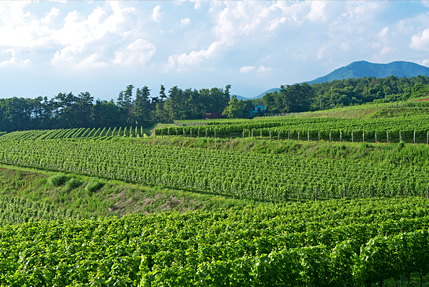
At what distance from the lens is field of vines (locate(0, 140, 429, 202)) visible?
2314cm

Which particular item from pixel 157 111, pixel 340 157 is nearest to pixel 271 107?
pixel 157 111

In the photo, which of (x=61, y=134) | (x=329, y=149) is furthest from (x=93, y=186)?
(x=61, y=134)

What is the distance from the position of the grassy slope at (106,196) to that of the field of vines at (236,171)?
1782 mm

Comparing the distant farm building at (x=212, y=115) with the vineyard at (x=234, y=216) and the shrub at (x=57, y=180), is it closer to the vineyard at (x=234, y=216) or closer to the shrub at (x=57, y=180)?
the vineyard at (x=234, y=216)

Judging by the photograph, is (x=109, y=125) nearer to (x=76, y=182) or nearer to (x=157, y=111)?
(x=157, y=111)

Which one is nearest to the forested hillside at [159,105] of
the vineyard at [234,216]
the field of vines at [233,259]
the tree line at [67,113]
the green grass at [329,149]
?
the tree line at [67,113]

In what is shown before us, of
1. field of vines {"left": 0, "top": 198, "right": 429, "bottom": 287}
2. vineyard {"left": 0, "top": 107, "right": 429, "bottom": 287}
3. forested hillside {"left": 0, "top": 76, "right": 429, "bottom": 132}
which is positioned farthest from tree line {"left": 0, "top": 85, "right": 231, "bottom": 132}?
field of vines {"left": 0, "top": 198, "right": 429, "bottom": 287}

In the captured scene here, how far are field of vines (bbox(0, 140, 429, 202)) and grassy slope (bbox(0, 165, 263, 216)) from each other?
1.78m

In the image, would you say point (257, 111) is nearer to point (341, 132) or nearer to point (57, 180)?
point (341, 132)

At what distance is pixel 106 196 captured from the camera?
27.3 m

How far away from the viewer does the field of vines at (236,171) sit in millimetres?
23141

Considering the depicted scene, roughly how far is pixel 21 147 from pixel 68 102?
52.9m

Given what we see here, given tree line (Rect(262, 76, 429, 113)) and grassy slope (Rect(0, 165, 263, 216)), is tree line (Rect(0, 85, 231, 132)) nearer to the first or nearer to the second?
tree line (Rect(262, 76, 429, 113))

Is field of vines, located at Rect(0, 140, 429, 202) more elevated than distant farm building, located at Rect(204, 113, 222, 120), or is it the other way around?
distant farm building, located at Rect(204, 113, 222, 120)
